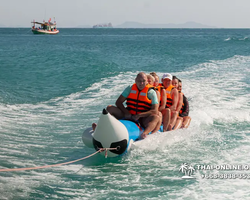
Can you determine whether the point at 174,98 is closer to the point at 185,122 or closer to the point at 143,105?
the point at 185,122

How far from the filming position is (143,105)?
5.12 metres

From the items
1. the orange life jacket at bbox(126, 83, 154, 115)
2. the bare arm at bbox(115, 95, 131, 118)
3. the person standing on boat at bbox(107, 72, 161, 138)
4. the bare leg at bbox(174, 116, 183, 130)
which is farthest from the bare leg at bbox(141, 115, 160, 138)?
the bare leg at bbox(174, 116, 183, 130)

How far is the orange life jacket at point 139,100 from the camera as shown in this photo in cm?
508

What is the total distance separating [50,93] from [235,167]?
7.18 metres

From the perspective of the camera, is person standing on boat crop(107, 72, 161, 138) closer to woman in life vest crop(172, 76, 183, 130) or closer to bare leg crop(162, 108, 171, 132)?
bare leg crop(162, 108, 171, 132)

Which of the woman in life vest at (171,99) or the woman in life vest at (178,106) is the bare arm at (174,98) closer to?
the woman in life vest at (171,99)

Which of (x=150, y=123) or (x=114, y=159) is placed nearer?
(x=114, y=159)

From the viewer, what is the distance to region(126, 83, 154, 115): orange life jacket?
5.08m

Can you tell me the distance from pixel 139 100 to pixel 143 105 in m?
0.09

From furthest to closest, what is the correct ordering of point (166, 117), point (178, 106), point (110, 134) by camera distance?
point (178, 106) → point (166, 117) → point (110, 134)

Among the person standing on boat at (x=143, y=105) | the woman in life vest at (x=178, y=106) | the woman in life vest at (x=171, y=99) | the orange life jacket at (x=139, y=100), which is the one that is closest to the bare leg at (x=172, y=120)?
the woman in life vest at (x=171, y=99)

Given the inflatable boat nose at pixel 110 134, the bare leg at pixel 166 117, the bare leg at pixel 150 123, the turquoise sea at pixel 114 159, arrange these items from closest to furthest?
1. the turquoise sea at pixel 114 159
2. the inflatable boat nose at pixel 110 134
3. the bare leg at pixel 150 123
4. the bare leg at pixel 166 117

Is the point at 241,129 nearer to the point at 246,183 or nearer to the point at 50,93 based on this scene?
the point at 246,183

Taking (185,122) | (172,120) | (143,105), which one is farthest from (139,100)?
(185,122)
